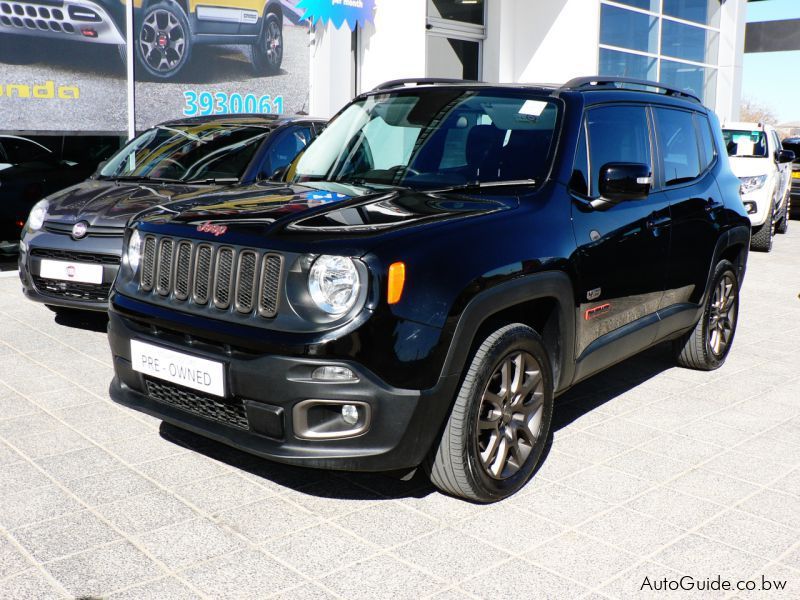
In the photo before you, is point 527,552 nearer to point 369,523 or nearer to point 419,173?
point 369,523

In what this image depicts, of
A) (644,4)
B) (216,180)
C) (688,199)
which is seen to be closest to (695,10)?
(644,4)

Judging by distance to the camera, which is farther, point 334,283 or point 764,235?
point 764,235

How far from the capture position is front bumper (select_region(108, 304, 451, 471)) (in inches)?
124

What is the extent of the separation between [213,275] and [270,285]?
294 millimetres

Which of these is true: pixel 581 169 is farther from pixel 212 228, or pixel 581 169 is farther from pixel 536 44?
pixel 536 44

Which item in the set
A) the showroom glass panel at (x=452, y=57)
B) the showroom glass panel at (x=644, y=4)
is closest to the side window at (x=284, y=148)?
the showroom glass panel at (x=452, y=57)

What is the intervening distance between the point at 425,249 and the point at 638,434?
1998 mm

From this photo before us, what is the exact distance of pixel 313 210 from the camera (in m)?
3.60

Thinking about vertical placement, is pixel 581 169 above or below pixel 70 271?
above

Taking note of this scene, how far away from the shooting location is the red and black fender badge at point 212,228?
346cm

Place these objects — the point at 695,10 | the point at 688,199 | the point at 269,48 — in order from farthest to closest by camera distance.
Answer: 1. the point at 695,10
2. the point at 269,48
3. the point at 688,199

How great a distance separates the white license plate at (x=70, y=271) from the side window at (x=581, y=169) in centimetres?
350

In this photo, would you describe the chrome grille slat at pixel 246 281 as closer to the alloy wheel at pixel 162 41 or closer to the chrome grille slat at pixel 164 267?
the chrome grille slat at pixel 164 267

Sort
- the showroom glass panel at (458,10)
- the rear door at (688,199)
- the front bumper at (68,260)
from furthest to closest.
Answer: the showroom glass panel at (458,10), the front bumper at (68,260), the rear door at (688,199)
